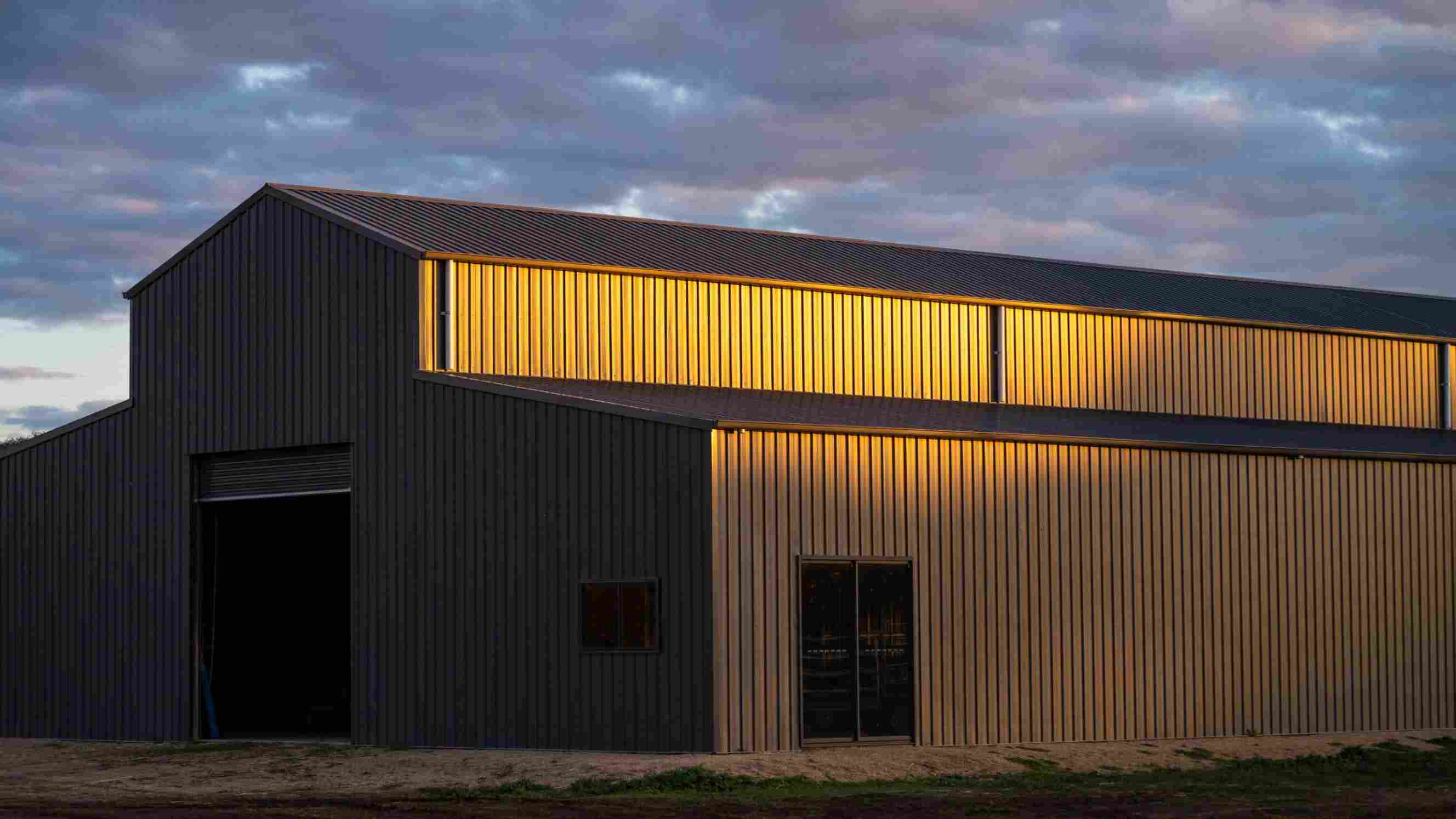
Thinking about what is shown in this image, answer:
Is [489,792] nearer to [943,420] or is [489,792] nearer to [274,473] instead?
[274,473]

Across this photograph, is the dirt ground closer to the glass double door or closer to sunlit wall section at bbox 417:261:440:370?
the glass double door

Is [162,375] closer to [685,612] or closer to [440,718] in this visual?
[440,718]

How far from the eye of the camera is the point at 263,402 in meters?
31.6

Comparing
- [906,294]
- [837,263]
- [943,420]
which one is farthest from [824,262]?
[943,420]

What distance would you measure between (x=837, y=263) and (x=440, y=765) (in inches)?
553

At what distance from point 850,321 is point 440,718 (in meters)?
10.0

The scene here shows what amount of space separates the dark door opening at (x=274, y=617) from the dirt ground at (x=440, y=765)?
2.53m

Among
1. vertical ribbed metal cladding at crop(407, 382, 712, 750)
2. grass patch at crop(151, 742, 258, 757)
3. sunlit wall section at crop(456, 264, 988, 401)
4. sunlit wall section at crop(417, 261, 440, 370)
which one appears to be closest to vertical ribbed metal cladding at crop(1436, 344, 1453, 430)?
sunlit wall section at crop(456, 264, 988, 401)

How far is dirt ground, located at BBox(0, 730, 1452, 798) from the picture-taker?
2441 cm

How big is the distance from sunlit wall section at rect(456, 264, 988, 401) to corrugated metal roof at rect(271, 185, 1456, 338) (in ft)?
1.48

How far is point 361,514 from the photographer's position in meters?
30.0

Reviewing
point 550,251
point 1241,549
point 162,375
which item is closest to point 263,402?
point 162,375

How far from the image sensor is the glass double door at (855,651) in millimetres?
26312

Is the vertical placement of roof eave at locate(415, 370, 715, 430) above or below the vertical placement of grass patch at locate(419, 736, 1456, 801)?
above
